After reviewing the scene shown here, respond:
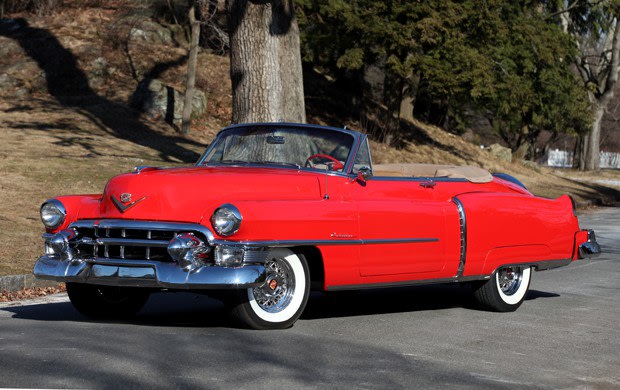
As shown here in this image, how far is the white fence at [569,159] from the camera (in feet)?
365

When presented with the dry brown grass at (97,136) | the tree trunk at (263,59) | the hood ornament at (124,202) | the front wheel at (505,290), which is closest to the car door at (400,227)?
the front wheel at (505,290)

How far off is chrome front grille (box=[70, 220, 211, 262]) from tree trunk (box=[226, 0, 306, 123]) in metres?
11.2

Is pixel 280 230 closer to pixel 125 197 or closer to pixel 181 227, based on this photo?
pixel 181 227

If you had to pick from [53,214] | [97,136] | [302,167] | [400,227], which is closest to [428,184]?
[400,227]

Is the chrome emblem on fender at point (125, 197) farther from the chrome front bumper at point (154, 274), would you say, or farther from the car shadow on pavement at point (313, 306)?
the car shadow on pavement at point (313, 306)

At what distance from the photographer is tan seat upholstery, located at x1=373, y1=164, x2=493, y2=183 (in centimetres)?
984

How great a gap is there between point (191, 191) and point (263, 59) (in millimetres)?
11392

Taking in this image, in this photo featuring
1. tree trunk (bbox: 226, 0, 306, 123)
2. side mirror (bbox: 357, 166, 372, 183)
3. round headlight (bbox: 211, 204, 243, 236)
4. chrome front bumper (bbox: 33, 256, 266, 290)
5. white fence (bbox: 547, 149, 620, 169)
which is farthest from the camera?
white fence (bbox: 547, 149, 620, 169)

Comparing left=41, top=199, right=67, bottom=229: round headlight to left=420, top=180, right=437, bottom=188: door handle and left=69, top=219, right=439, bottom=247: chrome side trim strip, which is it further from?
left=420, top=180, right=437, bottom=188: door handle

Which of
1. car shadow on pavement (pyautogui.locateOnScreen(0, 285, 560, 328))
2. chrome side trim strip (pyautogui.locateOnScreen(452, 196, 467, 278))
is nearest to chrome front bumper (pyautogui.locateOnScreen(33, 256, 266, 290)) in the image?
car shadow on pavement (pyautogui.locateOnScreen(0, 285, 560, 328))

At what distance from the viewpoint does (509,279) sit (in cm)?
1005

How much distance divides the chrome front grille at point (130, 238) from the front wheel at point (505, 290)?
326cm

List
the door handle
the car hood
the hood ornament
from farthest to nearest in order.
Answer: the door handle
the hood ornament
the car hood

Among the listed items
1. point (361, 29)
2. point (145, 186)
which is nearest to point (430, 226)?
point (145, 186)
